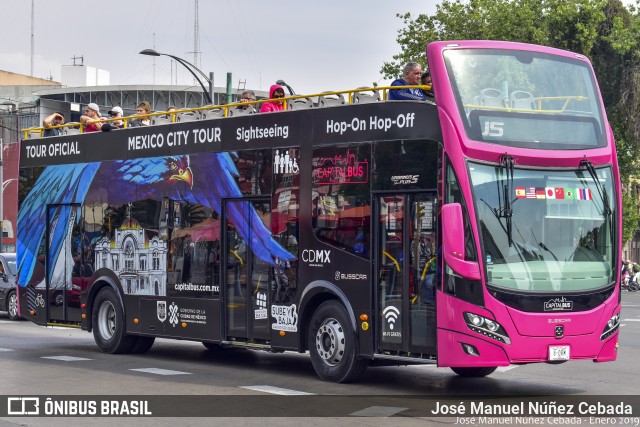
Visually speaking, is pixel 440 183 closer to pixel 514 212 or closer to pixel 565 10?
pixel 514 212

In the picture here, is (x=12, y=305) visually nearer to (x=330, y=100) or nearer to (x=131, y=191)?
(x=131, y=191)

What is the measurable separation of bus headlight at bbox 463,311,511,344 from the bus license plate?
0.49m

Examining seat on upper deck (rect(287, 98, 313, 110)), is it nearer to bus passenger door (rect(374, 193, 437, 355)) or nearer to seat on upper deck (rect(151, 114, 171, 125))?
bus passenger door (rect(374, 193, 437, 355))

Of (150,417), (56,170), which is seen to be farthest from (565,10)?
(150,417)

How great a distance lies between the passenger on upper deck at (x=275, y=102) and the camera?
1548 centimetres

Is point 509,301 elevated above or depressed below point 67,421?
above

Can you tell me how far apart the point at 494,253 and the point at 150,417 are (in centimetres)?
383

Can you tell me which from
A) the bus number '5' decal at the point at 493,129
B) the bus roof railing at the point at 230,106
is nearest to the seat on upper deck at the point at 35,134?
the bus roof railing at the point at 230,106

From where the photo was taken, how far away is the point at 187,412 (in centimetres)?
1150

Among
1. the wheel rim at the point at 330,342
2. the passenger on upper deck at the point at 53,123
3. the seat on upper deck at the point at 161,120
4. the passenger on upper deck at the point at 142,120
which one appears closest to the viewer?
the wheel rim at the point at 330,342

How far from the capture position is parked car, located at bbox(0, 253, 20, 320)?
28672mm

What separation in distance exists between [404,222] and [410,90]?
153 cm

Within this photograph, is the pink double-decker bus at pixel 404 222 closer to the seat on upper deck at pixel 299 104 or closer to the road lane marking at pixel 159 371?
the seat on upper deck at pixel 299 104

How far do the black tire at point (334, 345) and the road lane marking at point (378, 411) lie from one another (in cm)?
178
